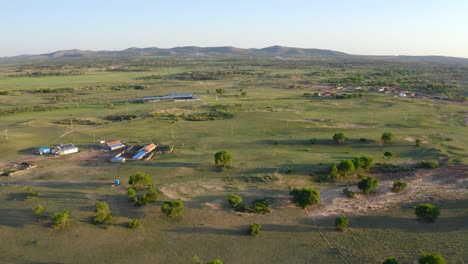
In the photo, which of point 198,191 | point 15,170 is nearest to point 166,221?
point 198,191

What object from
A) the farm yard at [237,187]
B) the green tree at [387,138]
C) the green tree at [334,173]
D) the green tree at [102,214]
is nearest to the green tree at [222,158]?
the farm yard at [237,187]

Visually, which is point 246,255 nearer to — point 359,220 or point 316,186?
point 359,220

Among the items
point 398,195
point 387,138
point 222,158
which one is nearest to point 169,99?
point 387,138

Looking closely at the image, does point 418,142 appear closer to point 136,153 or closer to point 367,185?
point 367,185

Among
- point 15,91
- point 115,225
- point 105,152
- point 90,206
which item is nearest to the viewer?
point 115,225

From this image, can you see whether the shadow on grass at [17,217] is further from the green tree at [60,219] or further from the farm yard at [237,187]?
the green tree at [60,219]

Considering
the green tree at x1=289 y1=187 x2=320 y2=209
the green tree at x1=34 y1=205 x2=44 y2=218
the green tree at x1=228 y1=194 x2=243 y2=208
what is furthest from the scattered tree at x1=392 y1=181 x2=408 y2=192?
the green tree at x1=34 y1=205 x2=44 y2=218

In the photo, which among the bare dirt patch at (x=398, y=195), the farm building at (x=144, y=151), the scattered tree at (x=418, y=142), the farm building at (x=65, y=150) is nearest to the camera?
the bare dirt patch at (x=398, y=195)
